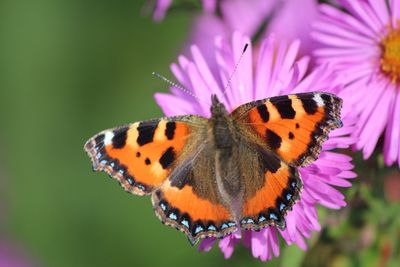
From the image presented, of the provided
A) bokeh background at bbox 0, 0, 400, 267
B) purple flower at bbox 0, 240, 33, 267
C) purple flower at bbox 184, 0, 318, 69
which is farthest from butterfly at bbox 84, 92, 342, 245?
purple flower at bbox 0, 240, 33, 267

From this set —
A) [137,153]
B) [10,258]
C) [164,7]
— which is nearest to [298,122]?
[137,153]

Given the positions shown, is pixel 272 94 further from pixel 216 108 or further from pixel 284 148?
pixel 284 148

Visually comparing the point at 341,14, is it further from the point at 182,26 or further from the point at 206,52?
the point at 182,26

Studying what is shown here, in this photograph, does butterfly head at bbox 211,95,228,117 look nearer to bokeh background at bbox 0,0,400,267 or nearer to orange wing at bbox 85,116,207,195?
orange wing at bbox 85,116,207,195

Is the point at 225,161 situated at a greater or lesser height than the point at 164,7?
lesser

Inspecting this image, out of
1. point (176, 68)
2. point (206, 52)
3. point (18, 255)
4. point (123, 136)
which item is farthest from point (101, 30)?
point (123, 136)

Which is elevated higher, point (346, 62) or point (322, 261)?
point (346, 62)

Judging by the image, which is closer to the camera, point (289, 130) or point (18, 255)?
point (289, 130)
